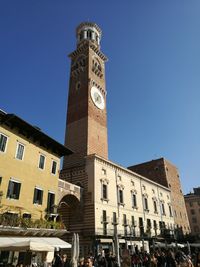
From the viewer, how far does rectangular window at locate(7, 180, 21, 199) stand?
17987 millimetres

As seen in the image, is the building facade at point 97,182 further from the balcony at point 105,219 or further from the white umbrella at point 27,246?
the white umbrella at point 27,246

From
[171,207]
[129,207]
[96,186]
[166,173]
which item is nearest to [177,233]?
[171,207]

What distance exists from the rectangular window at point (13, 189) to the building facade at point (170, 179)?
115 feet

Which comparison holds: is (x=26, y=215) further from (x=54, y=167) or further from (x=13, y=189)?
(x=54, y=167)

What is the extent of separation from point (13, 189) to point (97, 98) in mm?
24771

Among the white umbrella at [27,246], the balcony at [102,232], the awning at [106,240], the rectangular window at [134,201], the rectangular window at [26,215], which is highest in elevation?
the rectangular window at [134,201]

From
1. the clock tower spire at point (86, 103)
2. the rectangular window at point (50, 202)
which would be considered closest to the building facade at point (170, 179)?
the clock tower spire at point (86, 103)

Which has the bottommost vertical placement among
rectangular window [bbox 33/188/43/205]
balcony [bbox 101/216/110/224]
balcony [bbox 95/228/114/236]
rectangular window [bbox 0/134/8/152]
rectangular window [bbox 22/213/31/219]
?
balcony [bbox 95/228/114/236]

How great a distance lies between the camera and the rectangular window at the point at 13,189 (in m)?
18.0

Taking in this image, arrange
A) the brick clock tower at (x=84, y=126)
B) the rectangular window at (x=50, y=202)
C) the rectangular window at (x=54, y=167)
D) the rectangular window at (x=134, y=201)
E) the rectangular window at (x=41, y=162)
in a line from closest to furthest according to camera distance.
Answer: the rectangular window at (x=50, y=202) → the rectangular window at (x=41, y=162) → the rectangular window at (x=54, y=167) → the brick clock tower at (x=84, y=126) → the rectangular window at (x=134, y=201)

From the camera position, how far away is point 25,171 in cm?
1973

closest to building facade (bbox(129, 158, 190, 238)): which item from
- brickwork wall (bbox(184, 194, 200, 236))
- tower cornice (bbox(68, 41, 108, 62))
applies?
brickwork wall (bbox(184, 194, 200, 236))

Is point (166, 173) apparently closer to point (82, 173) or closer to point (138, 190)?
point (138, 190)

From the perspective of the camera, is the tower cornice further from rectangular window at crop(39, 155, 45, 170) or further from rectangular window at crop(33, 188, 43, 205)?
rectangular window at crop(33, 188, 43, 205)
